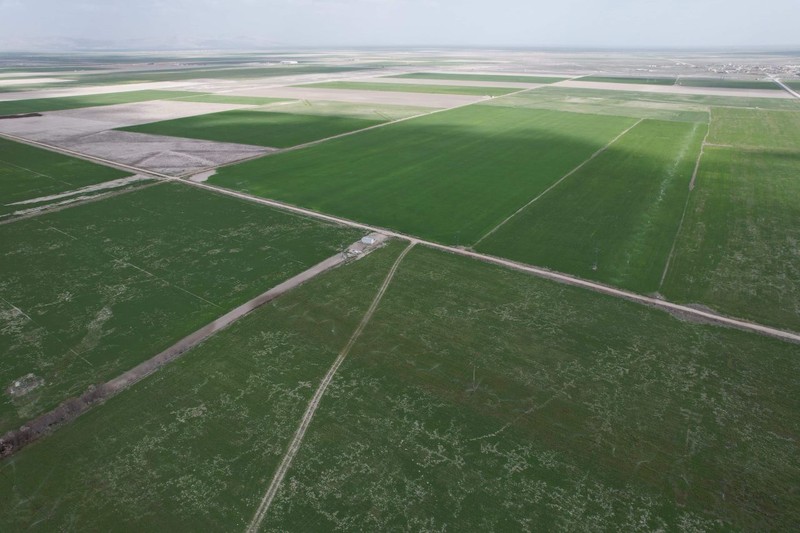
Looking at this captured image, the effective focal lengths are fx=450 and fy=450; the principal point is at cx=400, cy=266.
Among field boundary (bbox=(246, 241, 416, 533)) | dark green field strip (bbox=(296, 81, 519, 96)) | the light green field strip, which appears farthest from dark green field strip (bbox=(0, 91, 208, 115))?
field boundary (bbox=(246, 241, 416, 533))

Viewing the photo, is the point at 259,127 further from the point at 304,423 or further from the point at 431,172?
the point at 304,423

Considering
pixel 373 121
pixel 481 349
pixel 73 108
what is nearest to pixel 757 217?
pixel 481 349

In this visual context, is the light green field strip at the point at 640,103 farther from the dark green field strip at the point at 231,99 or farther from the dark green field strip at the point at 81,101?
the dark green field strip at the point at 81,101

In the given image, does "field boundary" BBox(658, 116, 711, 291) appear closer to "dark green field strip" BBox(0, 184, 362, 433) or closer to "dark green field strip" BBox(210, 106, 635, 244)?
"dark green field strip" BBox(210, 106, 635, 244)

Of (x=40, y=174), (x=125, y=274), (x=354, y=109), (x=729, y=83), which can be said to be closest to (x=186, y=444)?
(x=125, y=274)

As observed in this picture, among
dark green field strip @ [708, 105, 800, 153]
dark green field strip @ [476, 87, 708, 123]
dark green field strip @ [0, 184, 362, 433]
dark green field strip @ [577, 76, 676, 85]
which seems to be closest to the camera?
dark green field strip @ [0, 184, 362, 433]

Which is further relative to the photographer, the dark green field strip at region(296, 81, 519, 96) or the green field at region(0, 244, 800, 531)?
the dark green field strip at region(296, 81, 519, 96)

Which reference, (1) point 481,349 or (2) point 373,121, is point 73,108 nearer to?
(2) point 373,121
